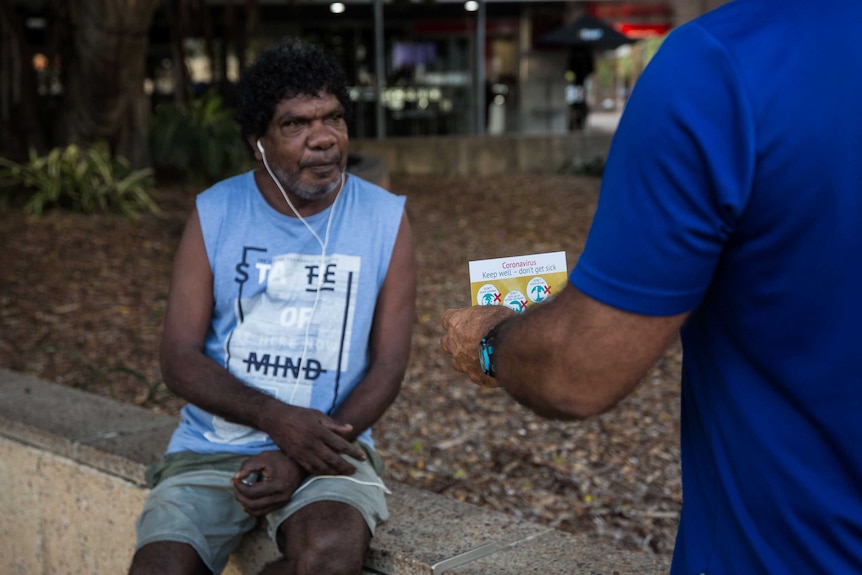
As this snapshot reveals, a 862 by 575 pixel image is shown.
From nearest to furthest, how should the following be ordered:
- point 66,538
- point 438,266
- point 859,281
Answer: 1. point 859,281
2. point 66,538
3. point 438,266

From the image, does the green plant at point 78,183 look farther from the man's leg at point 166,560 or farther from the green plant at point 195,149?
the man's leg at point 166,560

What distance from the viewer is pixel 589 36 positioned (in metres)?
19.2

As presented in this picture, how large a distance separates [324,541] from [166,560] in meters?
0.42

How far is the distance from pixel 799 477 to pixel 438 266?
7.21 meters

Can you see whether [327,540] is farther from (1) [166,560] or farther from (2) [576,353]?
(2) [576,353]

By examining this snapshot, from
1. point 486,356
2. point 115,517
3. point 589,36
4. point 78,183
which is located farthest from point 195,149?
point 589,36

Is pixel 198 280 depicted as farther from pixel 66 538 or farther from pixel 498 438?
pixel 498 438

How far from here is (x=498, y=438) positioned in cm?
463

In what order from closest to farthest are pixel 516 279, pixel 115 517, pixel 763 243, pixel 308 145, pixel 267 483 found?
pixel 763 243
pixel 516 279
pixel 267 483
pixel 308 145
pixel 115 517

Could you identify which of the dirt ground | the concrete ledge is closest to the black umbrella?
the dirt ground

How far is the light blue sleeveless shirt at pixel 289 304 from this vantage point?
114 inches

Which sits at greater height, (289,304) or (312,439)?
(289,304)

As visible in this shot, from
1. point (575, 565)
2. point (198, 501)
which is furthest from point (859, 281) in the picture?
point (198, 501)

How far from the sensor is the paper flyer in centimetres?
181
